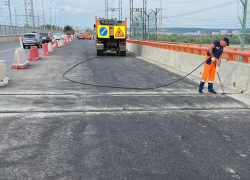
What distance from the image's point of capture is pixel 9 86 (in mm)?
8375

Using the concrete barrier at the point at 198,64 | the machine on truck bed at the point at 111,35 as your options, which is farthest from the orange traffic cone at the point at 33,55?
the concrete barrier at the point at 198,64

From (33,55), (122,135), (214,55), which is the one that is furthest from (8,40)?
(122,135)

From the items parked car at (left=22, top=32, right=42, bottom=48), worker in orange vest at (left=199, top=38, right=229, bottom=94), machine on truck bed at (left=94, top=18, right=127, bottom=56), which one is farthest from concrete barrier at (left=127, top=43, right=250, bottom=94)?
parked car at (left=22, top=32, right=42, bottom=48)

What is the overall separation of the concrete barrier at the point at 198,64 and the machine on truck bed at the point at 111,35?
213cm

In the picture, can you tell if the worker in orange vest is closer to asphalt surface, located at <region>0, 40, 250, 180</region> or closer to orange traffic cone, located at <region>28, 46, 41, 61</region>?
asphalt surface, located at <region>0, 40, 250, 180</region>

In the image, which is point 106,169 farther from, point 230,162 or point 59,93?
point 59,93

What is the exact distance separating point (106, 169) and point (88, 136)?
116cm

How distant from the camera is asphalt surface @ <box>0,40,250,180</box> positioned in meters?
3.31

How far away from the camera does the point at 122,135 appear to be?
176 inches

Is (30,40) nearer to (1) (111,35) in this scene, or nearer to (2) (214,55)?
(1) (111,35)

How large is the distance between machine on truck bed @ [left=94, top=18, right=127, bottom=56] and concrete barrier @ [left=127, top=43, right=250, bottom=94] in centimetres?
213

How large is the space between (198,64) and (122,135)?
7434mm

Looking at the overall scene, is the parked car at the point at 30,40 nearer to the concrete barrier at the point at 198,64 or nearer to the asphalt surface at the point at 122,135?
the concrete barrier at the point at 198,64

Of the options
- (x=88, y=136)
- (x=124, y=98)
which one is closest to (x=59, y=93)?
(x=124, y=98)
